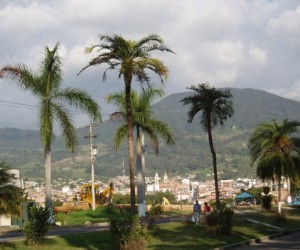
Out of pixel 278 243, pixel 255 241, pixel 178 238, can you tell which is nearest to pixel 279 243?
pixel 278 243

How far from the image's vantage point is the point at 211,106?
119 feet

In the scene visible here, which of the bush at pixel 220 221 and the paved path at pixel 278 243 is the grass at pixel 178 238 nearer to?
the bush at pixel 220 221

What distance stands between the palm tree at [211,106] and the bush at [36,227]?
1493 cm

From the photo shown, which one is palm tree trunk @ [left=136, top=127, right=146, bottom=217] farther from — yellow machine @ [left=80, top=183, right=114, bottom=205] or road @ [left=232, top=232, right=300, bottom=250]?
yellow machine @ [left=80, top=183, right=114, bottom=205]

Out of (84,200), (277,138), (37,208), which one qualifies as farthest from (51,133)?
(84,200)

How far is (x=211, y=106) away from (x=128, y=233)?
15786mm

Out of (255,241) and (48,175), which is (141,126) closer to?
(48,175)

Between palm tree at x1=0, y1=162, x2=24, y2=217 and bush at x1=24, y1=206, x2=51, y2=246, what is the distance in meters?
2.99

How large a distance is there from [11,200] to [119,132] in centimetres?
2174

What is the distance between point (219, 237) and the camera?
2869 centimetres

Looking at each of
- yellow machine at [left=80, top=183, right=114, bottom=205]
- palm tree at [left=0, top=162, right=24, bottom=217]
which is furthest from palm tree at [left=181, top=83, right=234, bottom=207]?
yellow machine at [left=80, top=183, right=114, bottom=205]

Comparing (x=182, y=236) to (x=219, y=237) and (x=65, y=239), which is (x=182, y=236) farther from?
(x=65, y=239)

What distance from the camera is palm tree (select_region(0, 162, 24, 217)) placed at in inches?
770

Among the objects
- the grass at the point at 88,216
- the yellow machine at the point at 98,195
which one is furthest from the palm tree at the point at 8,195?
the yellow machine at the point at 98,195
